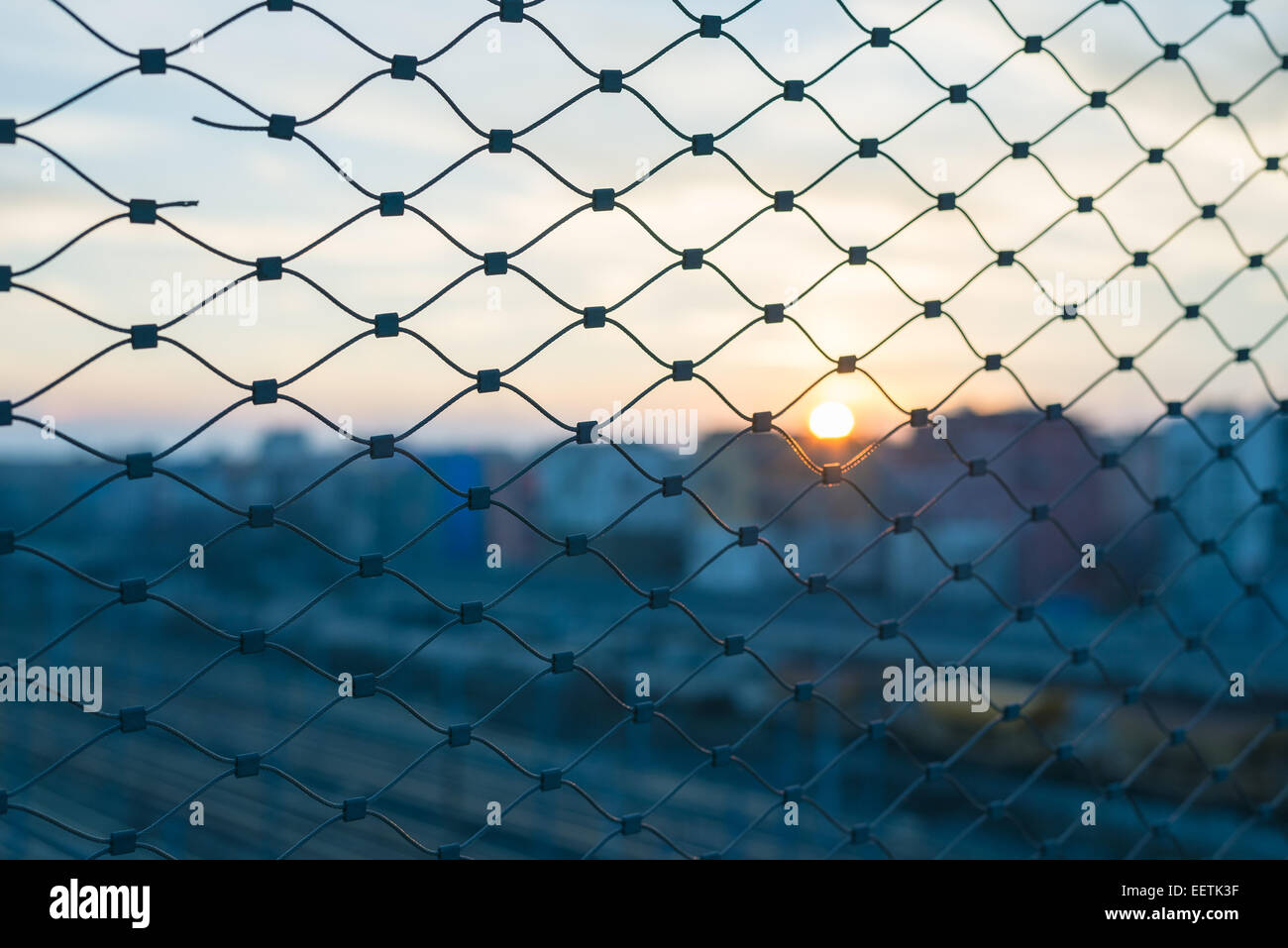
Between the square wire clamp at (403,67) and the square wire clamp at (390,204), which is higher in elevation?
the square wire clamp at (403,67)

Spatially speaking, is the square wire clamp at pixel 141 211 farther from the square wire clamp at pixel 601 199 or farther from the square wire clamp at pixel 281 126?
the square wire clamp at pixel 601 199

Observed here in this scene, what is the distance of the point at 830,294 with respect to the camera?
0.98m

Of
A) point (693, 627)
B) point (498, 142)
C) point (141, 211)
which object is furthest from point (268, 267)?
point (693, 627)

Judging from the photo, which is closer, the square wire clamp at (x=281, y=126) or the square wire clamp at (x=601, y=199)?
the square wire clamp at (x=281, y=126)

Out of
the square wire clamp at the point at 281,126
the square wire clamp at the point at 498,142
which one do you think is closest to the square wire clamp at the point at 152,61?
the square wire clamp at the point at 281,126

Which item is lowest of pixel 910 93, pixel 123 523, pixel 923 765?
pixel 923 765

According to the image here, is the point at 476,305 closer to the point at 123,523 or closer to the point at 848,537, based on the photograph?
the point at 123,523

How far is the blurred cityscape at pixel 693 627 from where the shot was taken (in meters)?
0.88

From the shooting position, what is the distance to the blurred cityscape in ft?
2.90

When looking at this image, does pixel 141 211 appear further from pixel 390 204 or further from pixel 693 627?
pixel 693 627

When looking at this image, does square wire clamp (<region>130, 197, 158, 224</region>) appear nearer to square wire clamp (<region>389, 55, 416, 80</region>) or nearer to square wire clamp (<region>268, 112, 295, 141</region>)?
square wire clamp (<region>268, 112, 295, 141</region>)
